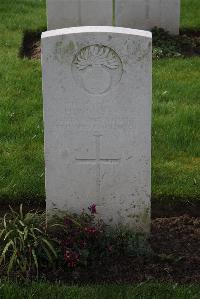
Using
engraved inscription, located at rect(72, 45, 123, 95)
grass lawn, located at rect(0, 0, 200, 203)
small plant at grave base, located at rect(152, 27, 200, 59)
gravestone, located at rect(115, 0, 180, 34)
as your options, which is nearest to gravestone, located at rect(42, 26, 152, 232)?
engraved inscription, located at rect(72, 45, 123, 95)

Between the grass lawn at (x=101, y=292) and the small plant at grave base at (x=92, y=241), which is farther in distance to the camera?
the small plant at grave base at (x=92, y=241)

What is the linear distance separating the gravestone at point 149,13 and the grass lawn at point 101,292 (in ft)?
19.4

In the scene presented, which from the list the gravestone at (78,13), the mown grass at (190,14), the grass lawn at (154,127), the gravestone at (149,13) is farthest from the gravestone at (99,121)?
the mown grass at (190,14)

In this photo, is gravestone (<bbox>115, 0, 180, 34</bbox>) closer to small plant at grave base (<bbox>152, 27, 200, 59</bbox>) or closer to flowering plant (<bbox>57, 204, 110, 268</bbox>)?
small plant at grave base (<bbox>152, 27, 200, 59</bbox>)

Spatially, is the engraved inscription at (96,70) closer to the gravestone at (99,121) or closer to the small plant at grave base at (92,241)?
the gravestone at (99,121)

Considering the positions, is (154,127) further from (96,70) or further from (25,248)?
(25,248)

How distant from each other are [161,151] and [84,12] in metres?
3.82

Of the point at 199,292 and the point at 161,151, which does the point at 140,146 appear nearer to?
the point at 199,292

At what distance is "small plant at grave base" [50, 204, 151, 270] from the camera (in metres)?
4.51

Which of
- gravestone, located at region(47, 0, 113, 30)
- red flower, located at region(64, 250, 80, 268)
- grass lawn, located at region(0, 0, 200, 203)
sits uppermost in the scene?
gravestone, located at region(47, 0, 113, 30)

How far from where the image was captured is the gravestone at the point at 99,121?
14.6 feet

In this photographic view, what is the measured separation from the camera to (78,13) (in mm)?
9547

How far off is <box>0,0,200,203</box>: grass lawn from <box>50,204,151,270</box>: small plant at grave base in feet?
2.84

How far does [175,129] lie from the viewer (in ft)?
21.6
